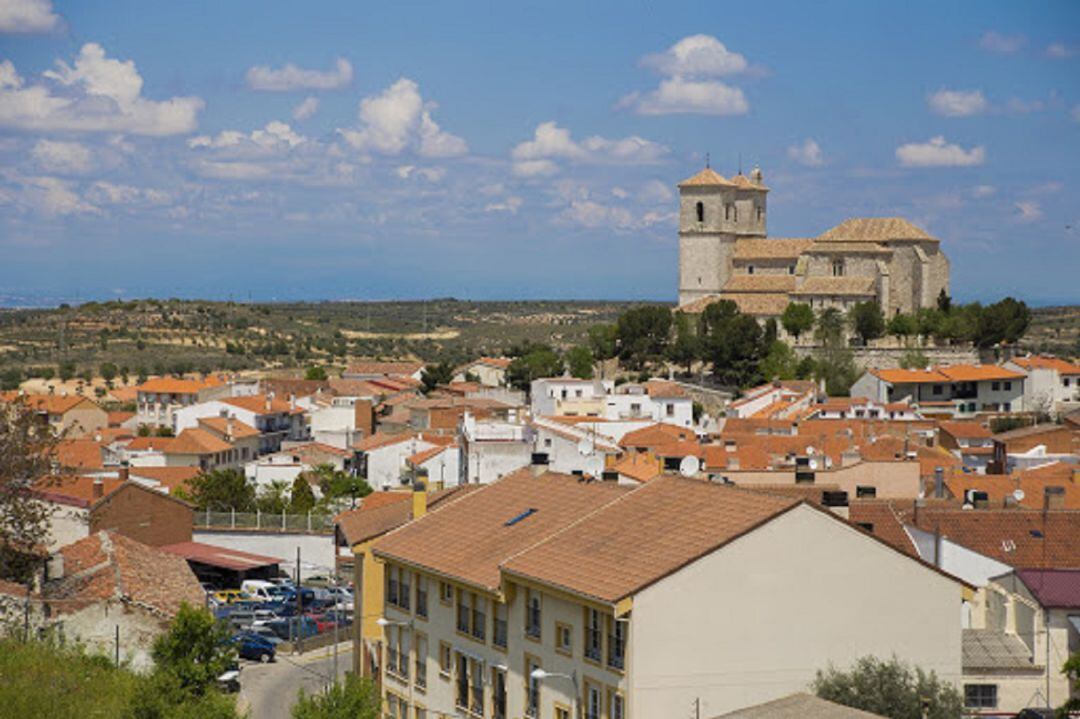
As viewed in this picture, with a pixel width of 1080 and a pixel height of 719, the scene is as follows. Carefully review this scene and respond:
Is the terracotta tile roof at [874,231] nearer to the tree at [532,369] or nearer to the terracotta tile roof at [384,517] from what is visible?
the tree at [532,369]

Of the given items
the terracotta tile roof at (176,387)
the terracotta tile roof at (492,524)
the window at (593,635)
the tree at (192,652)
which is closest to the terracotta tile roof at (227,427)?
the terracotta tile roof at (176,387)

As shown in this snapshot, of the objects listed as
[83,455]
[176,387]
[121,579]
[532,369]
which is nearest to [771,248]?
[532,369]

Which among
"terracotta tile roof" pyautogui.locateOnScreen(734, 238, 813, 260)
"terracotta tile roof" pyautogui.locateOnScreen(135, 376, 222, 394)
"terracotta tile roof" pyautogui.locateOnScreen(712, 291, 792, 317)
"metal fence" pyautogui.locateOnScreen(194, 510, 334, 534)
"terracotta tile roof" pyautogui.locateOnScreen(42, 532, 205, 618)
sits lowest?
"metal fence" pyautogui.locateOnScreen(194, 510, 334, 534)

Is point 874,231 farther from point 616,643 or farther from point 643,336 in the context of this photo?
point 616,643

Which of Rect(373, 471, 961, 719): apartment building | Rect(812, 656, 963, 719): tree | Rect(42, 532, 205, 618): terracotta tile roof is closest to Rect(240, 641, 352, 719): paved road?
Rect(42, 532, 205, 618): terracotta tile roof

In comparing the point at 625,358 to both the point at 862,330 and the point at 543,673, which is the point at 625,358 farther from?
the point at 543,673

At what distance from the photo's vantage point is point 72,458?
68562mm

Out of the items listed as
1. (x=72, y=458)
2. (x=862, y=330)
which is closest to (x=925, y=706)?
(x=72, y=458)

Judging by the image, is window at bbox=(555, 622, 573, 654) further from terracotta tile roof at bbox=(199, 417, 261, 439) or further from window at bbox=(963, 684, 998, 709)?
terracotta tile roof at bbox=(199, 417, 261, 439)

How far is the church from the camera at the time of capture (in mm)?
113750

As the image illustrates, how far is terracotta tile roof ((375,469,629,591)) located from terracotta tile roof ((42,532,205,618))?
259 inches

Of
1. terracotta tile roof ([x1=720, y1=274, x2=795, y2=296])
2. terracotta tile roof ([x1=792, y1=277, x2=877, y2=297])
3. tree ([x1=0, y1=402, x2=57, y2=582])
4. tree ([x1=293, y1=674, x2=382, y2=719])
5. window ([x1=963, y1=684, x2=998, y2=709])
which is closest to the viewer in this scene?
tree ([x1=293, y1=674, x2=382, y2=719])

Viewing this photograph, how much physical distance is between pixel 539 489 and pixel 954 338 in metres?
79.7

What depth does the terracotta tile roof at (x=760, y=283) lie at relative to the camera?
388 feet
